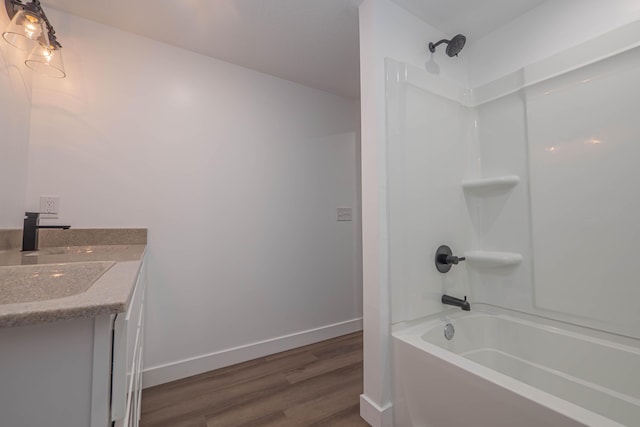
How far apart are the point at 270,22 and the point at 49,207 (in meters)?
1.75

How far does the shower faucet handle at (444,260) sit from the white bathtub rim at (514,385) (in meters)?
0.40

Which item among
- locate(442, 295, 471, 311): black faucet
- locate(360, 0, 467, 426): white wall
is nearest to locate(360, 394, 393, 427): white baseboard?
locate(360, 0, 467, 426): white wall

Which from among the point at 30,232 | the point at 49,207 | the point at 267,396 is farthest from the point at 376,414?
the point at 49,207

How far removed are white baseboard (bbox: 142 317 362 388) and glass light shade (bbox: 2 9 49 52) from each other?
191cm

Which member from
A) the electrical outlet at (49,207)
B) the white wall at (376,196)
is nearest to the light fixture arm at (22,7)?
the electrical outlet at (49,207)

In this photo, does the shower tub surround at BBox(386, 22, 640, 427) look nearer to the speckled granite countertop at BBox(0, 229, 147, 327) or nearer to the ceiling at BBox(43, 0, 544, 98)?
the ceiling at BBox(43, 0, 544, 98)

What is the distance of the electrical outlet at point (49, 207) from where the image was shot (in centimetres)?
153

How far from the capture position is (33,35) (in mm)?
1233

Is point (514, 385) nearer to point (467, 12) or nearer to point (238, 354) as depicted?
point (238, 354)

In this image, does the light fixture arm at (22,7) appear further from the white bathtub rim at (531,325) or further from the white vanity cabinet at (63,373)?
the white bathtub rim at (531,325)

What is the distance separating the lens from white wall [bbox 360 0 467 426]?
141cm

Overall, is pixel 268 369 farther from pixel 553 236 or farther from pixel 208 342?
pixel 553 236

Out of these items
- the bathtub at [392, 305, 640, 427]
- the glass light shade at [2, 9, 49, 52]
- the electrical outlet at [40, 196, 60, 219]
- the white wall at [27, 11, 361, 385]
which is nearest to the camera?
the bathtub at [392, 305, 640, 427]

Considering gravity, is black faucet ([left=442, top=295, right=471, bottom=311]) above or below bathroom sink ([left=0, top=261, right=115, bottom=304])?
below
